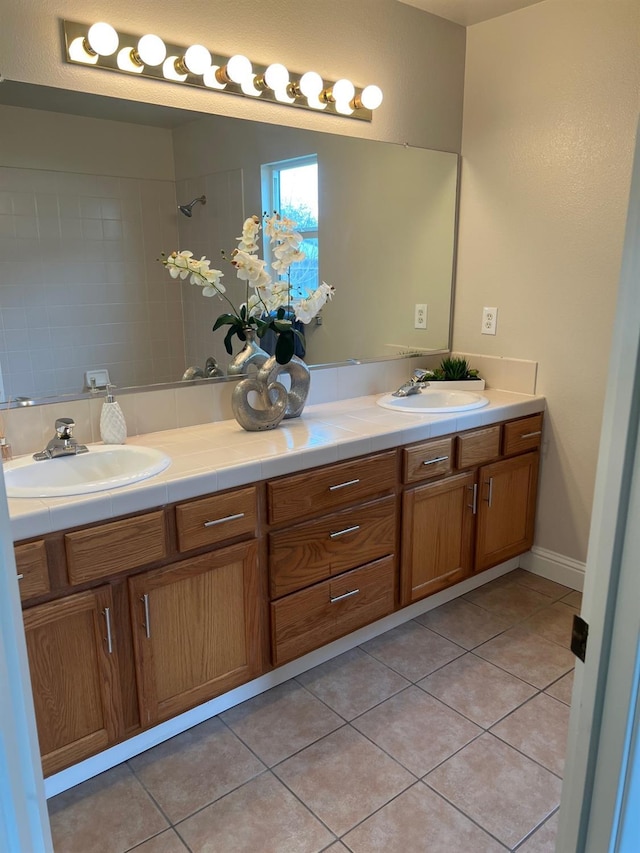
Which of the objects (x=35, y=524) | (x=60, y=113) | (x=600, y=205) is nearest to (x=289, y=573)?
(x=35, y=524)

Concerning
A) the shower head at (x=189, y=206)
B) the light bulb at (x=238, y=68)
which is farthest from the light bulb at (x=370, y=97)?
the shower head at (x=189, y=206)

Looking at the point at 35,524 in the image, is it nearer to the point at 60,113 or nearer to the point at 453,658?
the point at 60,113

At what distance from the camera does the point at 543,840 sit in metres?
1.61

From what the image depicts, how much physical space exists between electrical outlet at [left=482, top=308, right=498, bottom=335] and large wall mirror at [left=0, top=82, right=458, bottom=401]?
2.19 ft

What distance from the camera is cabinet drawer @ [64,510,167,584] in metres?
1.58

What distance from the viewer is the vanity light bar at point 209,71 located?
184cm

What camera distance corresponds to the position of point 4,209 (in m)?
1.81

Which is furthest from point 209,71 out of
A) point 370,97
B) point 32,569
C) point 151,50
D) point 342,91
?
point 32,569

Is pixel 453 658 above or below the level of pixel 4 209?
below

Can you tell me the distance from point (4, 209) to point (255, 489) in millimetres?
1063

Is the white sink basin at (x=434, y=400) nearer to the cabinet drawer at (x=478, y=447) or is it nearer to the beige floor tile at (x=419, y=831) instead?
the cabinet drawer at (x=478, y=447)

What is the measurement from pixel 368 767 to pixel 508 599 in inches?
45.7

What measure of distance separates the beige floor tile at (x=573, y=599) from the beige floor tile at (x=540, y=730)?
0.66 metres

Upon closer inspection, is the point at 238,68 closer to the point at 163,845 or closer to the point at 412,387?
the point at 412,387
